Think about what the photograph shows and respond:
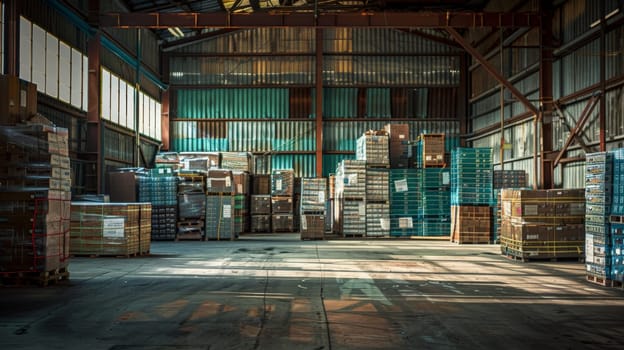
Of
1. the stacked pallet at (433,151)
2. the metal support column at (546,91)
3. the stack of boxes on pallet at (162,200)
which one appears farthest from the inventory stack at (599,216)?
the stack of boxes on pallet at (162,200)

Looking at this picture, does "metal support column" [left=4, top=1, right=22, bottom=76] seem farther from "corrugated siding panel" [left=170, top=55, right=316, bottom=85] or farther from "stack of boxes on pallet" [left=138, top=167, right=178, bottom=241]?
"corrugated siding panel" [left=170, top=55, right=316, bottom=85]

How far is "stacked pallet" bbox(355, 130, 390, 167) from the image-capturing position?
21.3 metres

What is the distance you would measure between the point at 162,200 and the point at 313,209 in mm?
5174

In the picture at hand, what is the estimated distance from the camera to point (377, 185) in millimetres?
21188

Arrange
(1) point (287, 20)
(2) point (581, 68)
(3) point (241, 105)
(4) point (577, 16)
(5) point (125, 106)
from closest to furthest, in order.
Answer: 1. (2) point (581, 68)
2. (4) point (577, 16)
3. (1) point (287, 20)
4. (5) point (125, 106)
5. (3) point (241, 105)

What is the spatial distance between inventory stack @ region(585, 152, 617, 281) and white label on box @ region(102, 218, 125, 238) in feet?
31.1

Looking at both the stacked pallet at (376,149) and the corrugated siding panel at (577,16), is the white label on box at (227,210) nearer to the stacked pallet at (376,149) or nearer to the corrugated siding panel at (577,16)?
the stacked pallet at (376,149)

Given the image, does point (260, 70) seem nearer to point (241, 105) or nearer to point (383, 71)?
point (241, 105)

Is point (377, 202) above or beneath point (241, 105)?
beneath

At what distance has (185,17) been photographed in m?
20.5

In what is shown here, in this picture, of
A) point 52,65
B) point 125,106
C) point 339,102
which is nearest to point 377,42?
point 339,102

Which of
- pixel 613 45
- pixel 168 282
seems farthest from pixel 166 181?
pixel 613 45

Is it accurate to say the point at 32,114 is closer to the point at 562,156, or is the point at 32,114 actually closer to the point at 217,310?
the point at 217,310

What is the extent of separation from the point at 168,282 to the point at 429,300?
426 cm
